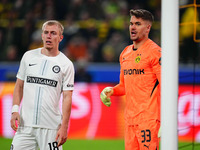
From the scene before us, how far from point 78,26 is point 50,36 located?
6710 mm

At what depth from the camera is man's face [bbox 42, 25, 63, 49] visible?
15.8ft

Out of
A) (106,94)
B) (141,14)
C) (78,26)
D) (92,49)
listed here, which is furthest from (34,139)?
(78,26)

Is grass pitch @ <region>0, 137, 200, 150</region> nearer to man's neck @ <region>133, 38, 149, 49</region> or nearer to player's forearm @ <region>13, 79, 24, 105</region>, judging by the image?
player's forearm @ <region>13, 79, 24, 105</region>

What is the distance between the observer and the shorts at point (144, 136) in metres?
4.55

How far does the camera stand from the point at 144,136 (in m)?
4.57

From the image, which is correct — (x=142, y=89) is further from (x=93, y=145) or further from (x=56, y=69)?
(x=93, y=145)

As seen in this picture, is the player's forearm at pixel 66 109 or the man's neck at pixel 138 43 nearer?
the player's forearm at pixel 66 109

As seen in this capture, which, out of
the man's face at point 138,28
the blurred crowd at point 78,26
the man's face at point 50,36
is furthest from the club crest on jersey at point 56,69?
the blurred crowd at point 78,26

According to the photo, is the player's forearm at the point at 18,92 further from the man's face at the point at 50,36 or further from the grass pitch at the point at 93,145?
the grass pitch at the point at 93,145

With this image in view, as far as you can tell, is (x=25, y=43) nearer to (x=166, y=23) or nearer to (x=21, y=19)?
(x=21, y=19)

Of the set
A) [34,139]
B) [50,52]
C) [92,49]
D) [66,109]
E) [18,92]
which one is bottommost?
[34,139]

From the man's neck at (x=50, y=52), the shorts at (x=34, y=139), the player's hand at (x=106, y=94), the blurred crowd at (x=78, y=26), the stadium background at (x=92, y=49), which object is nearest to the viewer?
the shorts at (x=34, y=139)

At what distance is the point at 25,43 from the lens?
11359 millimetres

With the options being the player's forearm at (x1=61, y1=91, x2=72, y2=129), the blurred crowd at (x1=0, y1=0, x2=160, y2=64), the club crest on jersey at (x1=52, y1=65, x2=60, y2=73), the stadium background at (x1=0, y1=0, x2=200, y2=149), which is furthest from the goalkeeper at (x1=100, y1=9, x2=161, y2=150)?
the blurred crowd at (x1=0, y1=0, x2=160, y2=64)
